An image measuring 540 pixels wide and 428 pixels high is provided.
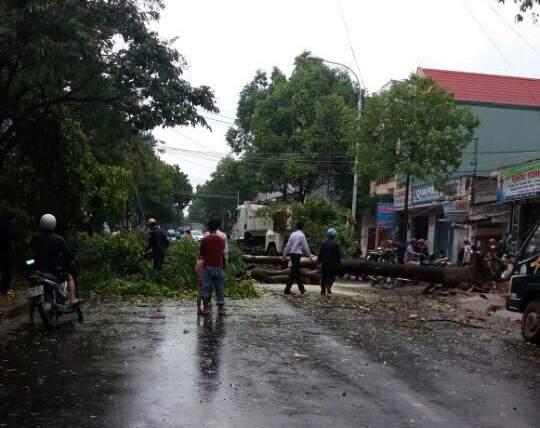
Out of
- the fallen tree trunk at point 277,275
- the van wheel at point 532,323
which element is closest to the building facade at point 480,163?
the fallen tree trunk at point 277,275

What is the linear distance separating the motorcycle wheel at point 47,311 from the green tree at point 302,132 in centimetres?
3282

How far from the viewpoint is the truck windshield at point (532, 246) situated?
11422 millimetres

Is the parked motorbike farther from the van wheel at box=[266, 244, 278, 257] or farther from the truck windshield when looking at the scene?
the van wheel at box=[266, 244, 278, 257]

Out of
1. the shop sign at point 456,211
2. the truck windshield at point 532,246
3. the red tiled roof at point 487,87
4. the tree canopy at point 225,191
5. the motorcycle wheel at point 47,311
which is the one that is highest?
the red tiled roof at point 487,87

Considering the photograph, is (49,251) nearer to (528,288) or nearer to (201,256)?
(201,256)

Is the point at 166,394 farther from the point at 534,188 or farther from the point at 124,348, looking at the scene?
the point at 534,188

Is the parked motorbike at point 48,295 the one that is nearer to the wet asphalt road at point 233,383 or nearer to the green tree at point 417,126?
the wet asphalt road at point 233,383

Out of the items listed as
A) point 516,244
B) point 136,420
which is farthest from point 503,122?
point 136,420

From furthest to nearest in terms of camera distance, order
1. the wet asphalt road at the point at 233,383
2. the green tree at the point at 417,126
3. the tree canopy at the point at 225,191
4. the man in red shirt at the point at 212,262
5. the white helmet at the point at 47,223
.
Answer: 1. the tree canopy at the point at 225,191
2. the green tree at the point at 417,126
3. the man in red shirt at the point at 212,262
4. the white helmet at the point at 47,223
5. the wet asphalt road at the point at 233,383

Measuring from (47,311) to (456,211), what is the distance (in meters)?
25.0

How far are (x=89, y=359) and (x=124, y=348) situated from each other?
79 centimetres

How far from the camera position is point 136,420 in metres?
5.11

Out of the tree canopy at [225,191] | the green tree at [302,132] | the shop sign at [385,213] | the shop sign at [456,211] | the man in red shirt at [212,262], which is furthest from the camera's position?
the tree canopy at [225,191]

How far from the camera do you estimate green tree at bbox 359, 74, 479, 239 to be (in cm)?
2631
